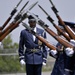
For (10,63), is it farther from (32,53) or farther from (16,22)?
(16,22)

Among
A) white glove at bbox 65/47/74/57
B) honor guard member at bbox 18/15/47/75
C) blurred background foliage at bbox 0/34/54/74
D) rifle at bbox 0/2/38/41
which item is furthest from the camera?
blurred background foliage at bbox 0/34/54/74

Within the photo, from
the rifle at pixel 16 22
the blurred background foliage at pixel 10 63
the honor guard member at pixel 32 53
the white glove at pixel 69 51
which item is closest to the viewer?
the white glove at pixel 69 51

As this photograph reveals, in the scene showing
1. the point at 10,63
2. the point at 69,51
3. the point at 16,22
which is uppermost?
the point at 16,22

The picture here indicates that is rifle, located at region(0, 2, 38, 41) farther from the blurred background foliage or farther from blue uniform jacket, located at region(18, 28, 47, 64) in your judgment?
the blurred background foliage

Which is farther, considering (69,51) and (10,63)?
(10,63)

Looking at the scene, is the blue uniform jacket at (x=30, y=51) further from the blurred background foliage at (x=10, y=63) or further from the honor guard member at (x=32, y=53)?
the blurred background foliage at (x=10, y=63)

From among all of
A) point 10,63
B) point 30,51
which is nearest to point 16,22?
point 30,51

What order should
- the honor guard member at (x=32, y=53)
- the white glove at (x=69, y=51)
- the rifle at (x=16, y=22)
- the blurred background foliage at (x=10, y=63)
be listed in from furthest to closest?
the blurred background foliage at (x=10, y=63) < the honor guard member at (x=32, y=53) < the rifle at (x=16, y=22) < the white glove at (x=69, y=51)

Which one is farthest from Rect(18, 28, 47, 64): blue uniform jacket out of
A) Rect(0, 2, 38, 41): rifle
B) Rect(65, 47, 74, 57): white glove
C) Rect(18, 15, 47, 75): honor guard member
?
Rect(65, 47, 74, 57): white glove

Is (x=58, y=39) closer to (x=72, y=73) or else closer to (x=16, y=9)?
(x=72, y=73)

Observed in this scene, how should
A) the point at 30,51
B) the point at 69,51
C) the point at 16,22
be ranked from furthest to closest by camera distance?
1. the point at 30,51
2. the point at 16,22
3. the point at 69,51

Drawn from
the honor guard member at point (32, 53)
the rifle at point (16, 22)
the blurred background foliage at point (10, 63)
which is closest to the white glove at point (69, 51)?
the rifle at point (16, 22)

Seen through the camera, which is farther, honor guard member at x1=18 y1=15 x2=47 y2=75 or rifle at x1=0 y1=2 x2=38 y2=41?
honor guard member at x1=18 y1=15 x2=47 y2=75

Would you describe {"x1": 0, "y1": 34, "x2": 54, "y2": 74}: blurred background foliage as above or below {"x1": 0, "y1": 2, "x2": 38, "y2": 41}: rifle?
below
